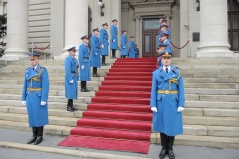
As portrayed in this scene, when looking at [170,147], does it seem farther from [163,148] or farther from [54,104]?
[54,104]

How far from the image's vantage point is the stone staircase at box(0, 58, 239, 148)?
4879 mm

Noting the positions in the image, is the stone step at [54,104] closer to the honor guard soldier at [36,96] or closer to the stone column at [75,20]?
the honor guard soldier at [36,96]

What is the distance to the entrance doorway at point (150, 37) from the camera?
1672 centimetres

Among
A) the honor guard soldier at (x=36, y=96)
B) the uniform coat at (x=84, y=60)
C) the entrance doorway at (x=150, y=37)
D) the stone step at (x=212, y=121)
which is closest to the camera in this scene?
the honor guard soldier at (x=36, y=96)

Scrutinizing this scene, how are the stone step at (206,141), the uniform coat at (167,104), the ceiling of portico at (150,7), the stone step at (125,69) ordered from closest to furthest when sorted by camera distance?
the uniform coat at (167,104)
the stone step at (206,141)
the stone step at (125,69)
the ceiling of portico at (150,7)

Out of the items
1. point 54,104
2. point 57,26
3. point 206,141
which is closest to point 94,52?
point 54,104

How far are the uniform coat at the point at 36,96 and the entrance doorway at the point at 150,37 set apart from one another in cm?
1265

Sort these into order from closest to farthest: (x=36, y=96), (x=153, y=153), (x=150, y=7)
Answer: (x=153, y=153) < (x=36, y=96) < (x=150, y=7)

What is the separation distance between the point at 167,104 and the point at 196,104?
231 cm

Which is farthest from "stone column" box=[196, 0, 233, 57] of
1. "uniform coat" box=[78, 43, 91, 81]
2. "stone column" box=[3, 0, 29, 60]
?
"stone column" box=[3, 0, 29, 60]

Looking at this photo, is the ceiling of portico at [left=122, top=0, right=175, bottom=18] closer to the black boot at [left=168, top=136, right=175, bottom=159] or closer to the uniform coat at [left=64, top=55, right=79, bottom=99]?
the uniform coat at [left=64, top=55, right=79, bottom=99]

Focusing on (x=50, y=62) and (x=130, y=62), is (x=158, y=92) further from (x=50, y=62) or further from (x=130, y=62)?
(x=50, y=62)

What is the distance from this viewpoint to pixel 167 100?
396 centimetres

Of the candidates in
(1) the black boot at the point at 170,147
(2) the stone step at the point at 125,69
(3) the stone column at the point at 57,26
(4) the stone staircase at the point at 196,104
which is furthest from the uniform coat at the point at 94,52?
(3) the stone column at the point at 57,26
